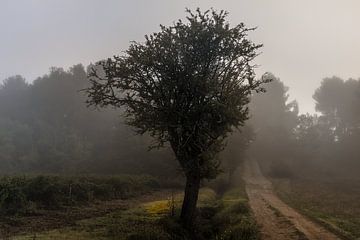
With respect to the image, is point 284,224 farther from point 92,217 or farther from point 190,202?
point 92,217

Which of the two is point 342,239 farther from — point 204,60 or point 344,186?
point 344,186

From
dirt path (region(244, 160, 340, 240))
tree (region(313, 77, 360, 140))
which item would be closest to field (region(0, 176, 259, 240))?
dirt path (region(244, 160, 340, 240))

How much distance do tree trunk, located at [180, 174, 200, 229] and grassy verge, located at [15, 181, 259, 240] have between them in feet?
2.02

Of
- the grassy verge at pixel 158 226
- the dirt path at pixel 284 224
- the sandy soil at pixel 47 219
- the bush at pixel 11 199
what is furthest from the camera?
the bush at pixel 11 199

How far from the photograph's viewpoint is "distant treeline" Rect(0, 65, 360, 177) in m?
84.0

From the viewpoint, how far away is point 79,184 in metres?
43.0

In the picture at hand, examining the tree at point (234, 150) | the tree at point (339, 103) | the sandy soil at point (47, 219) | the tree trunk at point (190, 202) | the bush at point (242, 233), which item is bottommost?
the bush at point (242, 233)

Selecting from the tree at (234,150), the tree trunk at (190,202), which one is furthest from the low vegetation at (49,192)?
the tree at (234,150)

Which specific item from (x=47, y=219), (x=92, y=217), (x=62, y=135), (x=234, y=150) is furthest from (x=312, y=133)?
Result: (x=47, y=219)

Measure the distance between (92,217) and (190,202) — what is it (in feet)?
22.5

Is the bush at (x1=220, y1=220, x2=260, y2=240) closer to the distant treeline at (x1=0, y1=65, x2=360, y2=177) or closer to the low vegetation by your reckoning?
the low vegetation

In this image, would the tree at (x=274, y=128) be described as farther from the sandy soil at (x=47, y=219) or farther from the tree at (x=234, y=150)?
the sandy soil at (x=47, y=219)

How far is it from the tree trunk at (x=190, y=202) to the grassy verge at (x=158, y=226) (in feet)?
2.02

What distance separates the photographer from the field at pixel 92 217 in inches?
979
